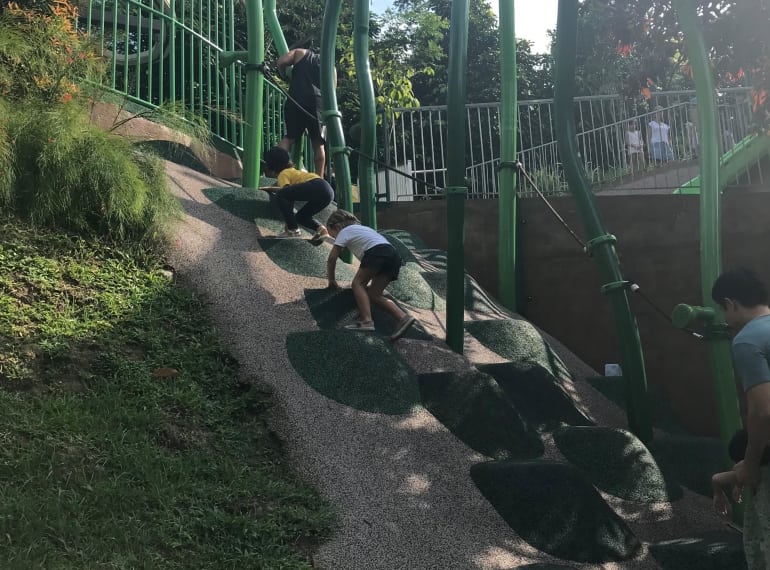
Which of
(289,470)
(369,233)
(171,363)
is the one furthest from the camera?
(369,233)

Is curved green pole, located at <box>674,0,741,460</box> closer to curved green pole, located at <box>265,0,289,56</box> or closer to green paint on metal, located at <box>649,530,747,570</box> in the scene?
green paint on metal, located at <box>649,530,747,570</box>

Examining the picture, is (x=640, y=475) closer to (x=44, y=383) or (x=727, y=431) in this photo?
(x=727, y=431)

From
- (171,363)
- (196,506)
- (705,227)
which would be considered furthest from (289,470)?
(705,227)

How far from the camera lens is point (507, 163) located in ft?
26.0

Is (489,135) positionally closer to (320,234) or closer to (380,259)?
(320,234)

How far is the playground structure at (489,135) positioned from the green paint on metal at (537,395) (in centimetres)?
39

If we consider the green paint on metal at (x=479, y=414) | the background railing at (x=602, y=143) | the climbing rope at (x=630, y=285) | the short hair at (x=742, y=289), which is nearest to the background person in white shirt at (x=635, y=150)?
the background railing at (x=602, y=143)

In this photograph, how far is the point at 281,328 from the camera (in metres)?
5.53

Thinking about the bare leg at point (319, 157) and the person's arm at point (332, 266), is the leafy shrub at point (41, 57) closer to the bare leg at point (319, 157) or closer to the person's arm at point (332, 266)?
the person's arm at point (332, 266)

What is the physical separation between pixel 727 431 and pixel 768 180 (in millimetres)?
6695

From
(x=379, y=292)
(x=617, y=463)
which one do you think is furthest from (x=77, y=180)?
(x=617, y=463)

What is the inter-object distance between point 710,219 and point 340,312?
273 cm

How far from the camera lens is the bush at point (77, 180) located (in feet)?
17.5

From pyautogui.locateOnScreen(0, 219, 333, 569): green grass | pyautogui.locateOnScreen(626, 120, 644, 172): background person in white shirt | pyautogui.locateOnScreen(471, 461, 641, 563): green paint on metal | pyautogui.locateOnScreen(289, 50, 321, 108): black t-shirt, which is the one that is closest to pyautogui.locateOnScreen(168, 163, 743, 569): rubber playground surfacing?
pyautogui.locateOnScreen(471, 461, 641, 563): green paint on metal
